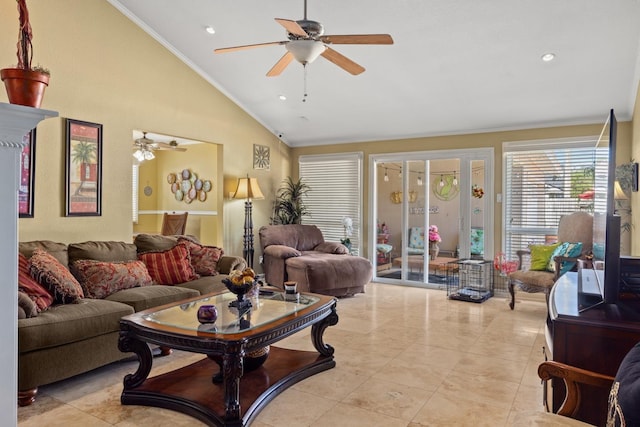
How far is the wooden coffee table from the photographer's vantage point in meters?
2.37

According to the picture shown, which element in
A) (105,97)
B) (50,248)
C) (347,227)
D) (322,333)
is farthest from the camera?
(347,227)

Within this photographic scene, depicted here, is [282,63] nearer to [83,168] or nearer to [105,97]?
[105,97]

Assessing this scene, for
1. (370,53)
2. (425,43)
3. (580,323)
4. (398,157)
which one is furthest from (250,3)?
(580,323)

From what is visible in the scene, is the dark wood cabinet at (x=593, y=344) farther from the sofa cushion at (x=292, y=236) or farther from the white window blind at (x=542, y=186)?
the sofa cushion at (x=292, y=236)

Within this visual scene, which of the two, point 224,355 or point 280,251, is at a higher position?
point 280,251

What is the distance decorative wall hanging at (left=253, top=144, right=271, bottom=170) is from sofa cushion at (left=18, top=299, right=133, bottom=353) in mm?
3762

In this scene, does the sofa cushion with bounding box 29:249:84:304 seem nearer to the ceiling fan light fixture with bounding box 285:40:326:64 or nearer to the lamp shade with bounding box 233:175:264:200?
the ceiling fan light fixture with bounding box 285:40:326:64

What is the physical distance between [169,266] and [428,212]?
388 centimetres

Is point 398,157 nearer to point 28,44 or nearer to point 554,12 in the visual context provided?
point 554,12

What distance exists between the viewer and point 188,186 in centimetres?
820

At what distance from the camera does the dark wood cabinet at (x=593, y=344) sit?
167cm

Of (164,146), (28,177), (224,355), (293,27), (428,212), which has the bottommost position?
(224,355)

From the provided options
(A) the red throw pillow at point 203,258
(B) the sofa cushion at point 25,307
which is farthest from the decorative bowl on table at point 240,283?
(A) the red throw pillow at point 203,258

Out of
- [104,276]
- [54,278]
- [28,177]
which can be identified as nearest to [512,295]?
[104,276]
